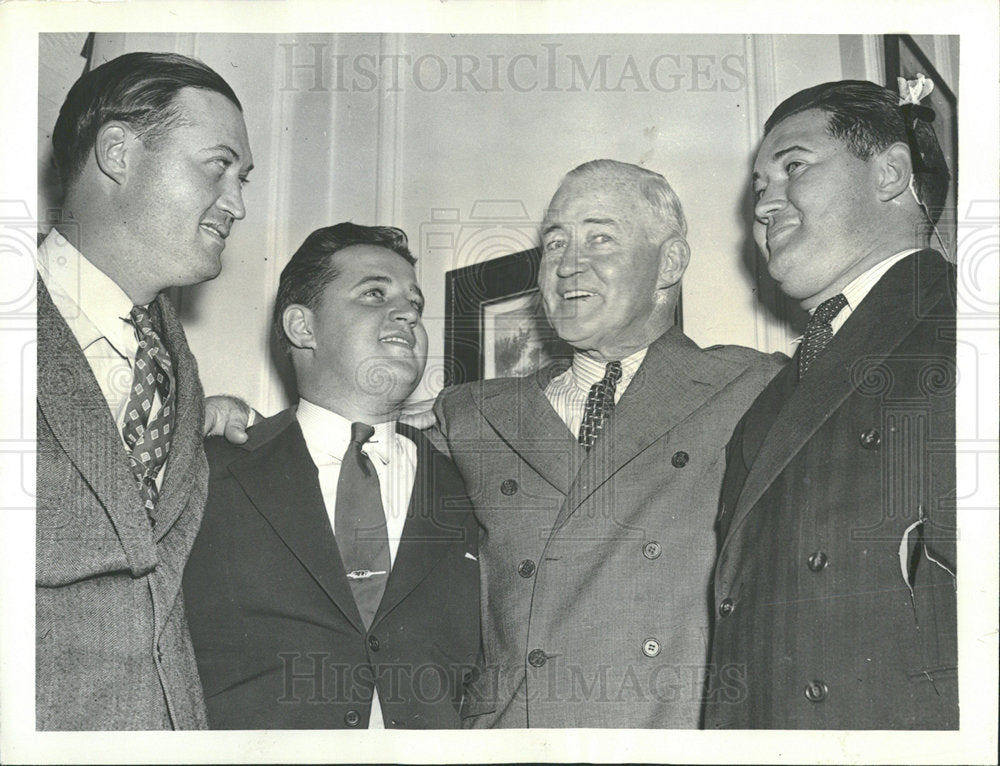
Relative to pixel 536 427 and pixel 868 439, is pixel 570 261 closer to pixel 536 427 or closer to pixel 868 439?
pixel 536 427

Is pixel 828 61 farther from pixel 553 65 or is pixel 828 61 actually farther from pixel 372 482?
pixel 372 482

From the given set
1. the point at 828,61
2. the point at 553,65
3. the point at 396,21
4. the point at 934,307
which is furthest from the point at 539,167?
the point at 934,307

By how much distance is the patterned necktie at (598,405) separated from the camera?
7.20 feet

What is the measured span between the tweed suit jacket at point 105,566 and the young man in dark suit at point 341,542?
45mm

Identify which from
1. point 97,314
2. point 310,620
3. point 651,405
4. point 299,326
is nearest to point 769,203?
point 651,405

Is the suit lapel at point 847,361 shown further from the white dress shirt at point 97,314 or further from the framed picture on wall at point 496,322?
the white dress shirt at point 97,314

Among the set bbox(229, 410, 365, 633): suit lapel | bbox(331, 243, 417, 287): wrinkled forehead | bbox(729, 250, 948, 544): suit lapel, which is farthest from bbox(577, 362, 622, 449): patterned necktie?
bbox(229, 410, 365, 633): suit lapel

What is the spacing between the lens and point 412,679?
2166 millimetres

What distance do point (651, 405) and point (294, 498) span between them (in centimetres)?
65

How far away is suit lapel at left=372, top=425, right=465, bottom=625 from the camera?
2.17 m

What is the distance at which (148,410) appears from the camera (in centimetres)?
218

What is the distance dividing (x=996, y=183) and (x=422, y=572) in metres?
1.25

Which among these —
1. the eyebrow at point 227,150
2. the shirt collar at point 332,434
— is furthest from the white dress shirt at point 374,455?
the eyebrow at point 227,150

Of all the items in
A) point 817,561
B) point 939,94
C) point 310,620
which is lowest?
point 310,620
